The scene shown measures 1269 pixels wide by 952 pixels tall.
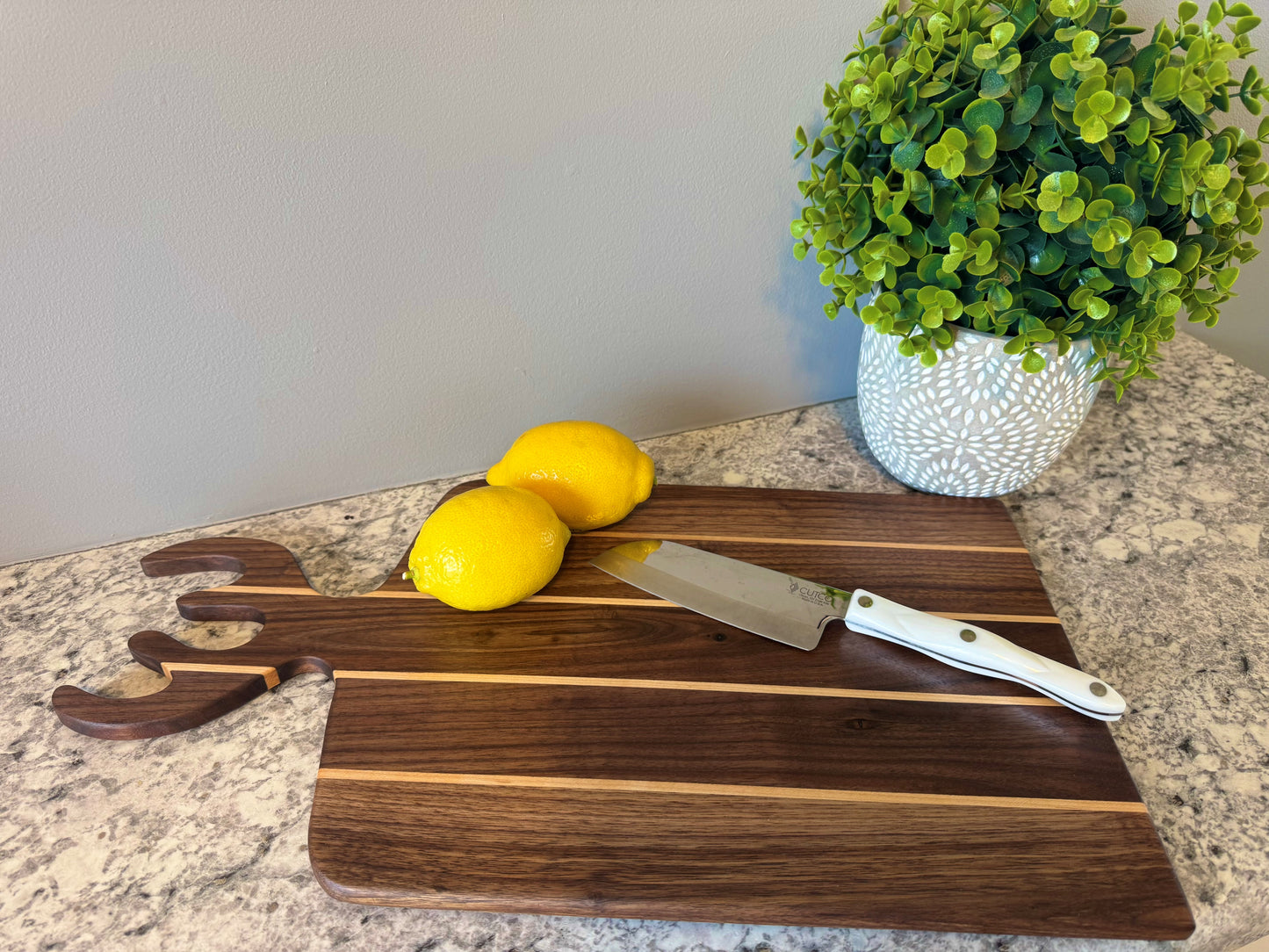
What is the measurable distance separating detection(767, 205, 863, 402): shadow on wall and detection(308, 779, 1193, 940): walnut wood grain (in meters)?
0.55

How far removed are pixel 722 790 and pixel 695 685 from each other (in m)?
0.09

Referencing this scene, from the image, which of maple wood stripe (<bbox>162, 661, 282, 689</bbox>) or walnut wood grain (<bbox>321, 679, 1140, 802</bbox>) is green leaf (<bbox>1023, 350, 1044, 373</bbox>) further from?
maple wood stripe (<bbox>162, 661, 282, 689</bbox>)

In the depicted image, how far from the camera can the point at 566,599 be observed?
28.0 inches

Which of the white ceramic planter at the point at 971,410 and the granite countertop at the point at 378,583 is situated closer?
the granite countertop at the point at 378,583

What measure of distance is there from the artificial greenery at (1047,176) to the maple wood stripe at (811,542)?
0.61 feet

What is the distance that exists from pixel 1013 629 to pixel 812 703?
0.65ft

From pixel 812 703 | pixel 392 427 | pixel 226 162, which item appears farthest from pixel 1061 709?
pixel 226 162

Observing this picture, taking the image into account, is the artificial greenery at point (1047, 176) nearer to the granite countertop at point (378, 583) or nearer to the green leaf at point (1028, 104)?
the green leaf at point (1028, 104)

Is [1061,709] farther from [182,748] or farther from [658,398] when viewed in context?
[182,748]

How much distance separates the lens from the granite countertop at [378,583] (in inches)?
20.9

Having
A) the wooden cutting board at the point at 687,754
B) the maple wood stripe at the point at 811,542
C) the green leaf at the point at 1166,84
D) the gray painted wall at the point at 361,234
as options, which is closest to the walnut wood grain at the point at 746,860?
the wooden cutting board at the point at 687,754

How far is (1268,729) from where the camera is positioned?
0.63 m

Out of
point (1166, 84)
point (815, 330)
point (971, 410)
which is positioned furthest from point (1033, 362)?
point (815, 330)

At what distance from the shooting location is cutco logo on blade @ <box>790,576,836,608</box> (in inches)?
27.0
